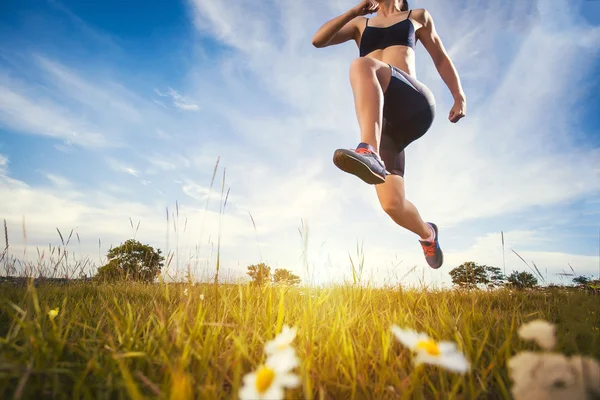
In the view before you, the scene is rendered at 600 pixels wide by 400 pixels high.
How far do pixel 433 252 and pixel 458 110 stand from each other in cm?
178

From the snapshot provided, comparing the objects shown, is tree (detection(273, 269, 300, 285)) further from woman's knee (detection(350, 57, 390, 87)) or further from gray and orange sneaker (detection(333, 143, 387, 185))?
woman's knee (detection(350, 57, 390, 87))

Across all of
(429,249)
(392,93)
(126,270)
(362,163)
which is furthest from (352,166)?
(126,270)

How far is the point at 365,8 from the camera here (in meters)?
3.33

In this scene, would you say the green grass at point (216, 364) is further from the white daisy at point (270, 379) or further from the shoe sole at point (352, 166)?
the shoe sole at point (352, 166)

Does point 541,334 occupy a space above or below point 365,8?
below

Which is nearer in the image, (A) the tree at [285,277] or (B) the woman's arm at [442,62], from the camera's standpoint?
(A) the tree at [285,277]

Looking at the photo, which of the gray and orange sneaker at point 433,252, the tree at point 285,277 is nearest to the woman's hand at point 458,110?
the gray and orange sneaker at point 433,252

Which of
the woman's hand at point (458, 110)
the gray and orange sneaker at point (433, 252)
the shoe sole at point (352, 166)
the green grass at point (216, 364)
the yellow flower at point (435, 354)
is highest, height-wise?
the woman's hand at point (458, 110)

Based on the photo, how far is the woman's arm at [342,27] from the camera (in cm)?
333

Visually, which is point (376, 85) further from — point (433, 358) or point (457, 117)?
point (433, 358)

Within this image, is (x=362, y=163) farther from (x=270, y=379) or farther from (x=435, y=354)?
(x=270, y=379)

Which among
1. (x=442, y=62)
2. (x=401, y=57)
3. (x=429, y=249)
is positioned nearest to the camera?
(x=401, y=57)

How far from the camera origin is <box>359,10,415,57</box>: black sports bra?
362cm

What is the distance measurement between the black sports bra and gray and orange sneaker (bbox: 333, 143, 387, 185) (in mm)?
1679
